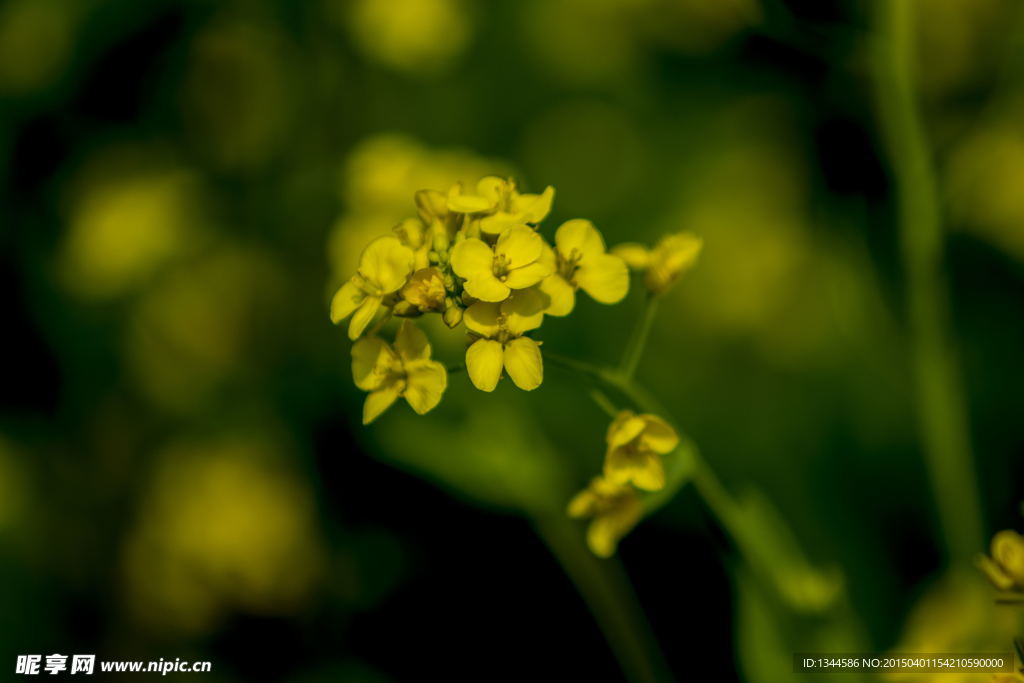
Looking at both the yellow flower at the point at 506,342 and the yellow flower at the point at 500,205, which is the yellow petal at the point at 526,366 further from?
the yellow flower at the point at 500,205

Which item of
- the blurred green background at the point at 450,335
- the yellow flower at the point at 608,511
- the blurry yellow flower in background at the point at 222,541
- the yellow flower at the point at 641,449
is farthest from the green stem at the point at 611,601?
the blurry yellow flower in background at the point at 222,541

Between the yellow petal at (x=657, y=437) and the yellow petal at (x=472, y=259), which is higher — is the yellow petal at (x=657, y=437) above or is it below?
below

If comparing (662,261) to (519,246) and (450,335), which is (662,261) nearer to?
(519,246)

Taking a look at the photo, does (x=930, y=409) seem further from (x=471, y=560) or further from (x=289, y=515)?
(x=289, y=515)

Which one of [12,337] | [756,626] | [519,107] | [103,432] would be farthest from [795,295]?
[12,337]

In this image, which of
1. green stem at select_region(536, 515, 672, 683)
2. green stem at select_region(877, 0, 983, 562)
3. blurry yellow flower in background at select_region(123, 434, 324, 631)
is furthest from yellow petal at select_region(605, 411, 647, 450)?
blurry yellow flower in background at select_region(123, 434, 324, 631)

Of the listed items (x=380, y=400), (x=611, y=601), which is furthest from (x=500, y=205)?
(x=611, y=601)
